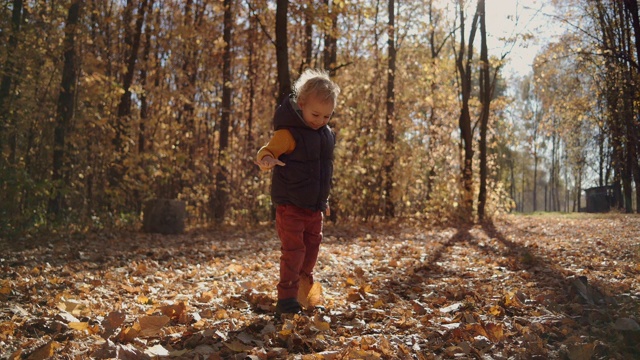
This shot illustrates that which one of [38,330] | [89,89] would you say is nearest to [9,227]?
[89,89]

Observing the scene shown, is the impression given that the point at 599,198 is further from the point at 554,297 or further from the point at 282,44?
the point at 554,297

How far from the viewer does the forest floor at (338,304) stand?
2.95m

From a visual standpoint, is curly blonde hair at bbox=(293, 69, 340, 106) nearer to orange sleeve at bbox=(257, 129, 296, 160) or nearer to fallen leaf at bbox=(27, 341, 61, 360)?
orange sleeve at bbox=(257, 129, 296, 160)

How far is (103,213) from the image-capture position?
11.5 m

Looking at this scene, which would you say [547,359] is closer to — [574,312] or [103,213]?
[574,312]

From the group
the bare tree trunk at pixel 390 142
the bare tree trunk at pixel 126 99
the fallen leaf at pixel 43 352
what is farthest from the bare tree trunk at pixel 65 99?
the fallen leaf at pixel 43 352

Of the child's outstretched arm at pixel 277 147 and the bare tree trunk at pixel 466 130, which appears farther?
the bare tree trunk at pixel 466 130

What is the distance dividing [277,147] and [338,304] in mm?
1424

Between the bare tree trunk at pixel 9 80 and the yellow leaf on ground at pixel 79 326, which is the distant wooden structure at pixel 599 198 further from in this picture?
the yellow leaf on ground at pixel 79 326

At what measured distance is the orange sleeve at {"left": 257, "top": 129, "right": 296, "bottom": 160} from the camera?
3.84 meters

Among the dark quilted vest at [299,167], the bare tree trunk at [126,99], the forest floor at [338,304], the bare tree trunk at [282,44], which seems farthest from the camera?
the bare tree trunk at [126,99]

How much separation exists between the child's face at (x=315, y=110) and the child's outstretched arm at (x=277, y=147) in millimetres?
182

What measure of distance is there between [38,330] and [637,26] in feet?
20.9

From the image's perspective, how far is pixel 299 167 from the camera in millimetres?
3936
